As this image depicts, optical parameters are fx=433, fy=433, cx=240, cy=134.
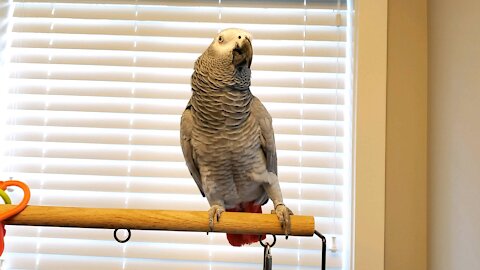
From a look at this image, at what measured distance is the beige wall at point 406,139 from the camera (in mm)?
1240

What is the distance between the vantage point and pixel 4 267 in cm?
132

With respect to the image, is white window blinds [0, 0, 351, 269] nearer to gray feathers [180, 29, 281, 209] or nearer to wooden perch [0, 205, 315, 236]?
gray feathers [180, 29, 281, 209]

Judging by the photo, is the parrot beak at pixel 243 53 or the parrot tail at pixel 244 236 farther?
the parrot tail at pixel 244 236

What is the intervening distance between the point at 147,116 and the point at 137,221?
22.0 inches

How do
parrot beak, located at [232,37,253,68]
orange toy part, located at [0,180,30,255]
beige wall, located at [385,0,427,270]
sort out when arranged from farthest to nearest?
beige wall, located at [385,0,427,270] < parrot beak, located at [232,37,253,68] < orange toy part, located at [0,180,30,255]

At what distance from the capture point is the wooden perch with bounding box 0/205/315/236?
88cm

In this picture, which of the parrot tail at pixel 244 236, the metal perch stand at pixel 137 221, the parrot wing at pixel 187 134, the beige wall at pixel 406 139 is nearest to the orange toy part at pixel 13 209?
the metal perch stand at pixel 137 221

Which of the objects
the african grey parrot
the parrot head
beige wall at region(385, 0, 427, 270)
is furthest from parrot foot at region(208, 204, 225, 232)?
beige wall at region(385, 0, 427, 270)

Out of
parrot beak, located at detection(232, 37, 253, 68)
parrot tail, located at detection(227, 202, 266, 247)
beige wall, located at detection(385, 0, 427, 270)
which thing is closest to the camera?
parrot beak, located at detection(232, 37, 253, 68)

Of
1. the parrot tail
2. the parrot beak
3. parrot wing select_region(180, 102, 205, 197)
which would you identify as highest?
the parrot beak

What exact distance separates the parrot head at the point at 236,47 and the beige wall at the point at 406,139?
529 millimetres

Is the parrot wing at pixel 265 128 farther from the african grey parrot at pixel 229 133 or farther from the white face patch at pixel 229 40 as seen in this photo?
the white face patch at pixel 229 40

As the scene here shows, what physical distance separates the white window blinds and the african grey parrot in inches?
10.9

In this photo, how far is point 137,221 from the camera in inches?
34.6
